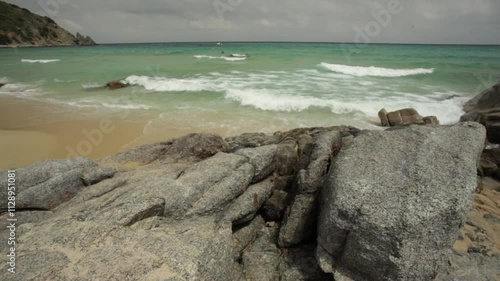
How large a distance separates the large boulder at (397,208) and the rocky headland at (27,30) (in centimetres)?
10825

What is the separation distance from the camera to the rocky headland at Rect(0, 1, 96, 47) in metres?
86.8

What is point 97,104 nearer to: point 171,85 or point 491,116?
point 171,85

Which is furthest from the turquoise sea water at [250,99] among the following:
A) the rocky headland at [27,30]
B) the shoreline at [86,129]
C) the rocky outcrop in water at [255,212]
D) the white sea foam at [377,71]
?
the rocky headland at [27,30]

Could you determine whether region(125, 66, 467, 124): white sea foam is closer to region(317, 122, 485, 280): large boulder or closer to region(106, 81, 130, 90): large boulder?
region(106, 81, 130, 90): large boulder

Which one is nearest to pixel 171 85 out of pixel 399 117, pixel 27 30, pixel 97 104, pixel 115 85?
pixel 115 85

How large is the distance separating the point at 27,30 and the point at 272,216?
11957 cm

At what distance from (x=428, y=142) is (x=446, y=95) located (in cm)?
1868

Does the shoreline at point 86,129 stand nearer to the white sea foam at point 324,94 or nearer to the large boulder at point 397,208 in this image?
the white sea foam at point 324,94

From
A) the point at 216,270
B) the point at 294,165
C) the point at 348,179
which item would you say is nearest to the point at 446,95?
the point at 294,165

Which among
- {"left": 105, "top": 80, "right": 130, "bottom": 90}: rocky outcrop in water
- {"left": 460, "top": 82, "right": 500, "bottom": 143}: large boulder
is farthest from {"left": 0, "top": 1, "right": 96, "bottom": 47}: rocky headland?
{"left": 460, "top": 82, "right": 500, "bottom": 143}: large boulder

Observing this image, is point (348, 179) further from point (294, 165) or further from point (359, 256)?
point (294, 165)

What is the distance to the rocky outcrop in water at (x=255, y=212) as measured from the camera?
3.97 metres

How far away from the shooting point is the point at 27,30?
93938mm

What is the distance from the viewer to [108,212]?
4613mm
